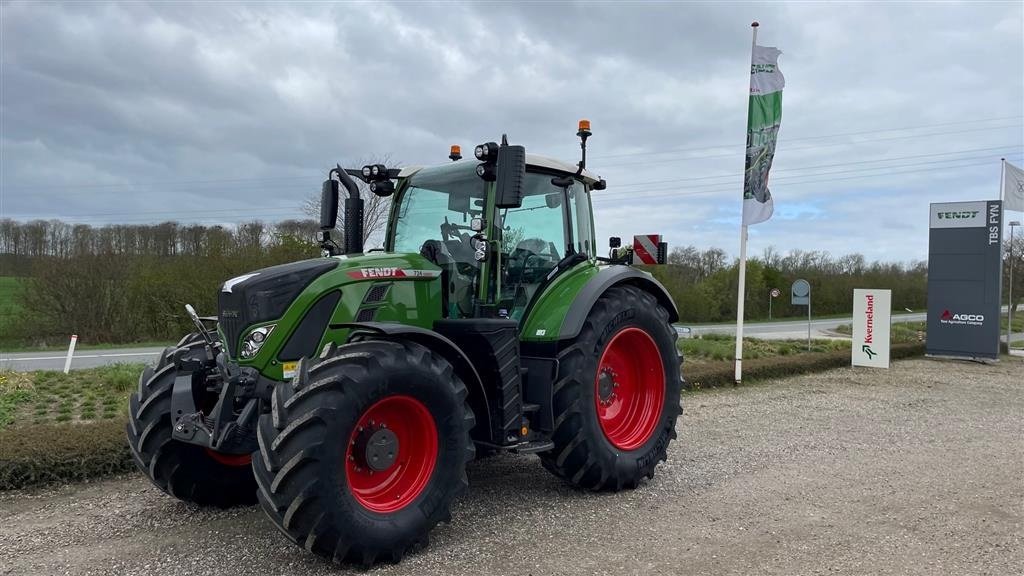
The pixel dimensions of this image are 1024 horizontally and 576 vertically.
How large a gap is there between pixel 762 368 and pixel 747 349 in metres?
5.30

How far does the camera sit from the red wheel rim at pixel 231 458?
4617mm

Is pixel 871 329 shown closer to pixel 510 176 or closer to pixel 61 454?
pixel 510 176

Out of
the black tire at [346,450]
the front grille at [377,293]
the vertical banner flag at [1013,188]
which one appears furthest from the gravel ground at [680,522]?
the vertical banner flag at [1013,188]

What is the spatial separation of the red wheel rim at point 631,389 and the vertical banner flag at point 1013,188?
545 inches

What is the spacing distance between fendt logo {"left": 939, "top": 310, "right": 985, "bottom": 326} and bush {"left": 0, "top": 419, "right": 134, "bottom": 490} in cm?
1573

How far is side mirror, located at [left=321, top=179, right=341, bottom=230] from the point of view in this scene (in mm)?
5273

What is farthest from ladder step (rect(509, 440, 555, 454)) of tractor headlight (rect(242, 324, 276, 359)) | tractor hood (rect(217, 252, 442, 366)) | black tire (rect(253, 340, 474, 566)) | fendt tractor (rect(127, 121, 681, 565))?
tractor headlight (rect(242, 324, 276, 359))

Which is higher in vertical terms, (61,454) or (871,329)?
(871,329)

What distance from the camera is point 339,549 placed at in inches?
140

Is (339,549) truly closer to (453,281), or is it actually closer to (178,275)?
(453,281)

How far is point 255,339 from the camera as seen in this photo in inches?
161

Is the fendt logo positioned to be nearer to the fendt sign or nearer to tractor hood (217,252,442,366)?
the fendt sign

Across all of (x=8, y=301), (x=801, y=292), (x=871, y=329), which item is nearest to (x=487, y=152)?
(x=871, y=329)

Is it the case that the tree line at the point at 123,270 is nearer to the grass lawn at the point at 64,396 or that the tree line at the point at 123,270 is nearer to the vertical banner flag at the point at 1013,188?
the grass lawn at the point at 64,396
